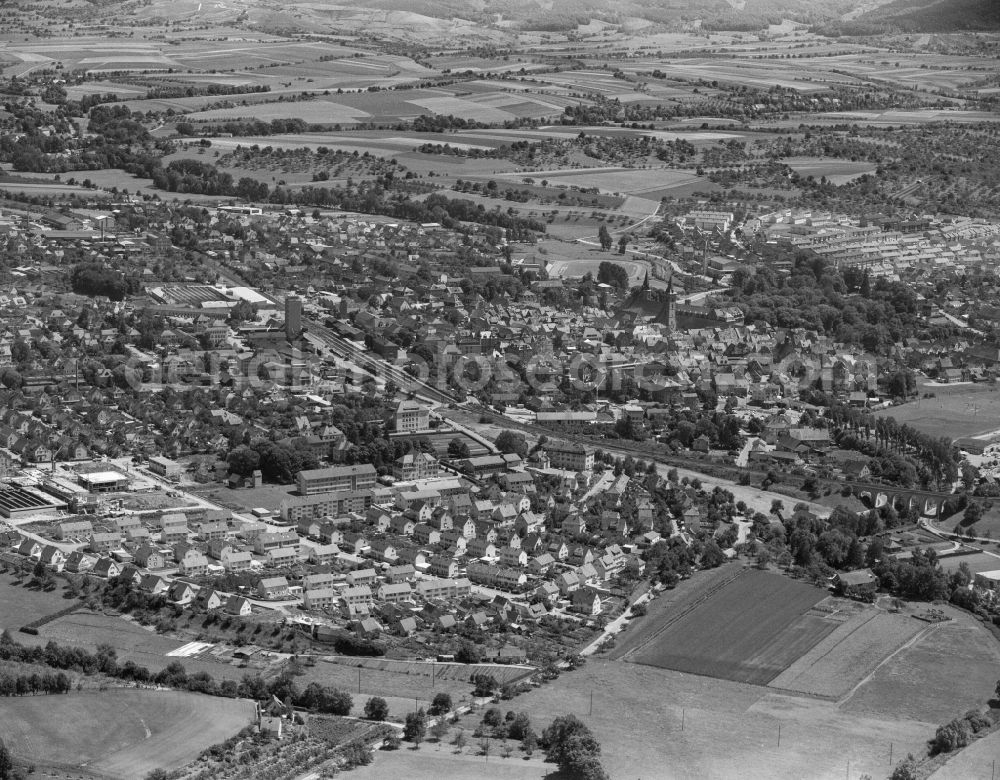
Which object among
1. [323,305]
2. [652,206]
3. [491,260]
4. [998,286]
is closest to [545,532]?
[323,305]

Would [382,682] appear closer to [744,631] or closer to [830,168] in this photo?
[744,631]

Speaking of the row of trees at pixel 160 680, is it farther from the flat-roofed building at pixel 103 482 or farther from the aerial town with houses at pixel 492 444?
the flat-roofed building at pixel 103 482

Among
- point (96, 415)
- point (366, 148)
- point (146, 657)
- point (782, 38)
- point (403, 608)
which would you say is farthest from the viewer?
point (782, 38)

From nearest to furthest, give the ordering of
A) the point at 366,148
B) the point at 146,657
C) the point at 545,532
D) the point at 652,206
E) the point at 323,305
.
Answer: the point at 146,657 < the point at 545,532 < the point at 323,305 < the point at 652,206 < the point at 366,148

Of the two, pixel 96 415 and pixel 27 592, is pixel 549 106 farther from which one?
pixel 27 592

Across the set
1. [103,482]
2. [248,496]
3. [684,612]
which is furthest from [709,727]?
[103,482]

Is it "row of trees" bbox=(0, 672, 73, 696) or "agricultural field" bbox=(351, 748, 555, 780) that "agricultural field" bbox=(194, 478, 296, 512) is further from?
"agricultural field" bbox=(351, 748, 555, 780)
